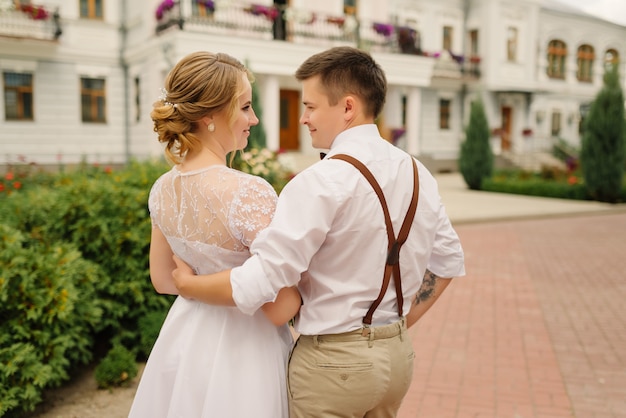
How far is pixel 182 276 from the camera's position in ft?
6.40

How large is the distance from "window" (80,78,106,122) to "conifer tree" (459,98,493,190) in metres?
13.3

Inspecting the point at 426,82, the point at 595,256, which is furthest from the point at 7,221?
the point at 426,82

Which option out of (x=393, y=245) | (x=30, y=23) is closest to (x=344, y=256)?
(x=393, y=245)

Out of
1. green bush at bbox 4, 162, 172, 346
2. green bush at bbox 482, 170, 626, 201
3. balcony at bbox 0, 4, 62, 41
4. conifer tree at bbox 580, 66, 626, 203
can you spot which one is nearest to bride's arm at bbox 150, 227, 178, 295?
green bush at bbox 4, 162, 172, 346

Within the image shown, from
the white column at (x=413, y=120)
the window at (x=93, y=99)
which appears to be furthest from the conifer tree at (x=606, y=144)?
the window at (x=93, y=99)

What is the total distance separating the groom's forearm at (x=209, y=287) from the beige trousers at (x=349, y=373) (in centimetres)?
31

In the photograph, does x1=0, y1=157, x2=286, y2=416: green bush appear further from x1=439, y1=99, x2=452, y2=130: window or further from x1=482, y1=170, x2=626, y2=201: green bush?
x1=439, y1=99, x2=452, y2=130: window

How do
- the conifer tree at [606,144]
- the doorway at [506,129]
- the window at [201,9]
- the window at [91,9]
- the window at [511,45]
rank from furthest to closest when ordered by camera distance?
1. the doorway at [506,129]
2. the window at [511,45]
3. the window at [91,9]
4. the window at [201,9]
5. the conifer tree at [606,144]

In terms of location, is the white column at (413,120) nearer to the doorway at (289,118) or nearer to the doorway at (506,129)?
the doorway at (289,118)

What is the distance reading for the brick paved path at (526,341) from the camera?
4.07m

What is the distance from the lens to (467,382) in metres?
4.40

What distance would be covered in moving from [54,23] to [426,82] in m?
14.0

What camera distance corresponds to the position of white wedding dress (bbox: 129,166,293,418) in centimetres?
187

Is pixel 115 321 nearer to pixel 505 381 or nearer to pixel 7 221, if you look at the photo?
pixel 7 221
